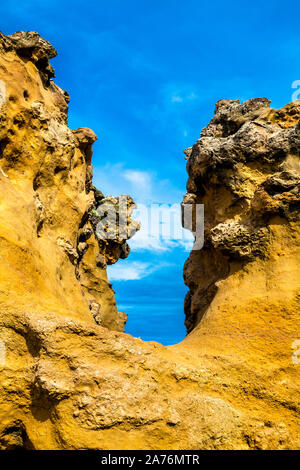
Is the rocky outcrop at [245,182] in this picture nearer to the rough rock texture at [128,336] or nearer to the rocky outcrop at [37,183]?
the rough rock texture at [128,336]

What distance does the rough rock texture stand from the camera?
3.87 metres

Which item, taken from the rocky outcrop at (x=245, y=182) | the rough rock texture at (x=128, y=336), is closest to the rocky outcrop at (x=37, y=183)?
the rough rock texture at (x=128, y=336)

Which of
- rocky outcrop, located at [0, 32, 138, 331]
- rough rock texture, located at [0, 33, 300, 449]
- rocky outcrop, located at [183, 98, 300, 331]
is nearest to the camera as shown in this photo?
rough rock texture, located at [0, 33, 300, 449]

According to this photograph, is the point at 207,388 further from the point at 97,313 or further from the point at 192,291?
→ the point at 192,291

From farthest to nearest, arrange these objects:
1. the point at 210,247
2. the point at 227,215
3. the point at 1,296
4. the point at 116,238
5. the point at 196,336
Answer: the point at 116,238, the point at 210,247, the point at 227,215, the point at 196,336, the point at 1,296

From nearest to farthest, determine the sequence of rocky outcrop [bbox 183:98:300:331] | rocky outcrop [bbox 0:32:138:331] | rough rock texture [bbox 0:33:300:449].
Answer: rough rock texture [bbox 0:33:300:449], rocky outcrop [bbox 0:32:138:331], rocky outcrop [bbox 183:98:300:331]

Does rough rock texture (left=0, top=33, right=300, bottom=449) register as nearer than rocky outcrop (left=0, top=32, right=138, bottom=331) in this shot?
Yes

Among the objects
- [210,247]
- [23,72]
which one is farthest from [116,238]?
[23,72]

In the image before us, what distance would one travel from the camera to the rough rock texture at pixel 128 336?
3865mm

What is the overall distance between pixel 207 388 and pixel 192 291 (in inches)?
227

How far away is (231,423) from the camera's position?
4.12 meters

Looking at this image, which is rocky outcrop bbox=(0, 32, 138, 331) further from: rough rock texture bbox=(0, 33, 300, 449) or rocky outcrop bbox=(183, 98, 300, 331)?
rocky outcrop bbox=(183, 98, 300, 331)

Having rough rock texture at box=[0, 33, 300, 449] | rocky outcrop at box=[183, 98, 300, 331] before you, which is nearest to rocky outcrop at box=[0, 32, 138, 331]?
rough rock texture at box=[0, 33, 300, 449]

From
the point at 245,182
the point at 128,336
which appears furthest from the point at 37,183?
the point at 245,182
